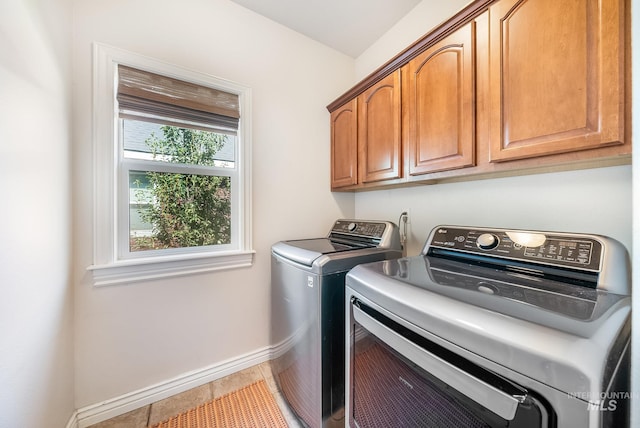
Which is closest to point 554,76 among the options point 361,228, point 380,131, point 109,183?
point 380,131

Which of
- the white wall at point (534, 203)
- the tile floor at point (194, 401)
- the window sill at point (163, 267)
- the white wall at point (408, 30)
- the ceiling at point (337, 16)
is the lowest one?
the tile floor at point (194, 401)

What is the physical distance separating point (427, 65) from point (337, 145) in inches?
35.4

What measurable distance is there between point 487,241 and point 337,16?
194 centimetres

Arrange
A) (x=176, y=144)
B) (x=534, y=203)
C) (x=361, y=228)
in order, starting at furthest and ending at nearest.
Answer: (x=361, y=228), (x=176, y=144), (x=534, y=203)

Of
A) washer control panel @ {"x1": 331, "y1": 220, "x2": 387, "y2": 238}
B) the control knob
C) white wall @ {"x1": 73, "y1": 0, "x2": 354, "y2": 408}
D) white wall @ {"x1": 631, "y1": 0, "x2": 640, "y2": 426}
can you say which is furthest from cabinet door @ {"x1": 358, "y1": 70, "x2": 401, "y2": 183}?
white wall @ {"x1": 631, "y1": 0, "x2": 640, "y2": 426}

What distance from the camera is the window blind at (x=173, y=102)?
1.39 metres

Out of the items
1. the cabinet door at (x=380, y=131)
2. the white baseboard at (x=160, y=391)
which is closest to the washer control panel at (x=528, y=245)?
the cabinet door at (x=380, y=131)

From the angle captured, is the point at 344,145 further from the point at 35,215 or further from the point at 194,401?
the point at 194,401

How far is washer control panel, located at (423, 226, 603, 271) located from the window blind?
A: 1623 mm

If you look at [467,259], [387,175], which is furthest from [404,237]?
[467,259]

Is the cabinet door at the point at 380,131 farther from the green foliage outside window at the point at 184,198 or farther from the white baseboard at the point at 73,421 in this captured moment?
the white baseboard at the point at 73,421

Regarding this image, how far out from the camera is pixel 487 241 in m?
1.05

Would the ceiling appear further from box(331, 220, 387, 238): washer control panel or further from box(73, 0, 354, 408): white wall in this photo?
box(331, 220, 387, 238): washer control panel

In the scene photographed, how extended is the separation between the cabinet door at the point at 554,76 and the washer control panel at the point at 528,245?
328 millimetres
